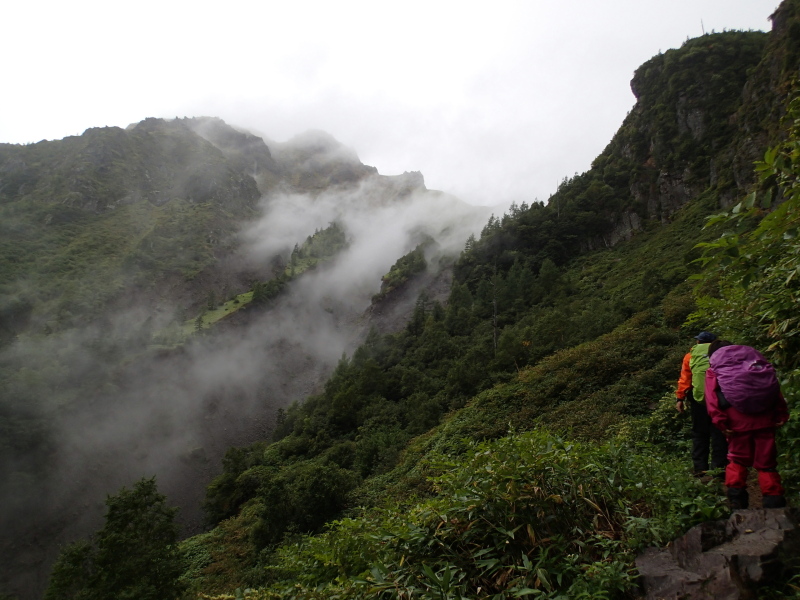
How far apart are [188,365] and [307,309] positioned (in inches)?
1099

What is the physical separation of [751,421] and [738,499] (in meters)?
0.70

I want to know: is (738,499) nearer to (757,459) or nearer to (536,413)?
(757,459)

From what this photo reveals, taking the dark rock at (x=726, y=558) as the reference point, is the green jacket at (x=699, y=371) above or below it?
above

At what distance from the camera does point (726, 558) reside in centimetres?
289

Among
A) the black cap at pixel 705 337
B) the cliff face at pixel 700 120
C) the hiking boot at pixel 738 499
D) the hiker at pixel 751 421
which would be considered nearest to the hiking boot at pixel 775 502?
the hiker at pixel 751 421

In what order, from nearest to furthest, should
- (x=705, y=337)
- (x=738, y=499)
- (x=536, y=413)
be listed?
(x=738, y=499), (x=705, y=337), (x=536, y=413)

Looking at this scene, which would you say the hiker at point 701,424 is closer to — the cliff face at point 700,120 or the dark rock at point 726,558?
the dark rock at point 726,558

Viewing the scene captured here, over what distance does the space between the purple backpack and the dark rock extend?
0.89 m

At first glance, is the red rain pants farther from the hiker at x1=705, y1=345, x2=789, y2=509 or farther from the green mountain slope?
the green mountain slope

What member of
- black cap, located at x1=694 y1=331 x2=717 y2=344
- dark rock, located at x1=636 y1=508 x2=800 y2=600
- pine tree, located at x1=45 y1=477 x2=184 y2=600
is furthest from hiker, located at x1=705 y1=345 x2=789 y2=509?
pine tree, located at x1=45 y1=477 x2=184 y2=600

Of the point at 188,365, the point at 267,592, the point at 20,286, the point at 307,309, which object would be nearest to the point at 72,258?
the point at 20,286

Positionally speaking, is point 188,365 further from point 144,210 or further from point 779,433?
point 779,433

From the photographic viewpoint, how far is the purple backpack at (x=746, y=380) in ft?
11.9

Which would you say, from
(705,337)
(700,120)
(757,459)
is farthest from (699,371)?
(700,120)
